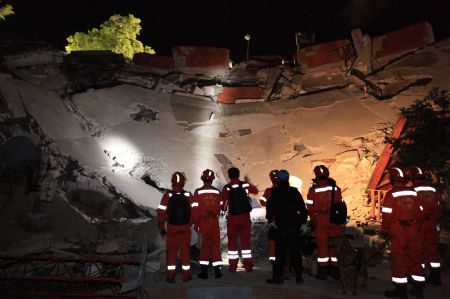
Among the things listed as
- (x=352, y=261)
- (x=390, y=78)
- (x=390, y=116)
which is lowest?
(x=352, y=261)

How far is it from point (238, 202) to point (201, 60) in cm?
1359

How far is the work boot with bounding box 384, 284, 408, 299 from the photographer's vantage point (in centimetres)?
538

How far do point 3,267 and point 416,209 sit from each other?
6.33m

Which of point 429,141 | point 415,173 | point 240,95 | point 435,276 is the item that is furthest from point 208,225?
point 240,95

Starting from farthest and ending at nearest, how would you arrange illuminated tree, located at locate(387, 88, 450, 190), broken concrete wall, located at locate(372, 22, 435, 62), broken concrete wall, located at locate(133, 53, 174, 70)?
1. broken concrete wall, located at locate(133, 53, 174, 70)
2. broken concrete wall, located at locate(372, 22, 435, 62)
3. illuminated tree, located at locate(387, 88, 450, 190)

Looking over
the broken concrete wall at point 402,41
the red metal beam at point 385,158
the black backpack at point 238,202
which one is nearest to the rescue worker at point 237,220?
the black backpack at point 238,202

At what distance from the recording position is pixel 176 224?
6.48m

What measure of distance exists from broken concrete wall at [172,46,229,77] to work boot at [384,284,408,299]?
15.2 meters

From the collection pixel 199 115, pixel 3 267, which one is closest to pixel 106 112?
pixel 199 115

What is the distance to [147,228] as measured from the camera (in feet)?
30.8

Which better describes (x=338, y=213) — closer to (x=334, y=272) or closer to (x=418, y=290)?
(x=334, y=272)

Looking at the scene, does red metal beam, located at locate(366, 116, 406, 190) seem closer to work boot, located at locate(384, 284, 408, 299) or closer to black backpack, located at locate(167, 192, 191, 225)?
work boot, located at locate(384, 284, 408, 299)

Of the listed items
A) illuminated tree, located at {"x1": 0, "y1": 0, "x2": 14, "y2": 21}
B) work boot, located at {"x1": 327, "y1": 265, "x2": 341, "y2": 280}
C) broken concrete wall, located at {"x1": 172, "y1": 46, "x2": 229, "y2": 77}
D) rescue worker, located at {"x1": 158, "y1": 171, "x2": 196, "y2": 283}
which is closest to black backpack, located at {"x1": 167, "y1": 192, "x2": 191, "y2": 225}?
rescue worker, located at {"x1": 158, "y1": 171, "x2": 196, "y2": 283}

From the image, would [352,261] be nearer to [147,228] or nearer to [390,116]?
[147,228]
